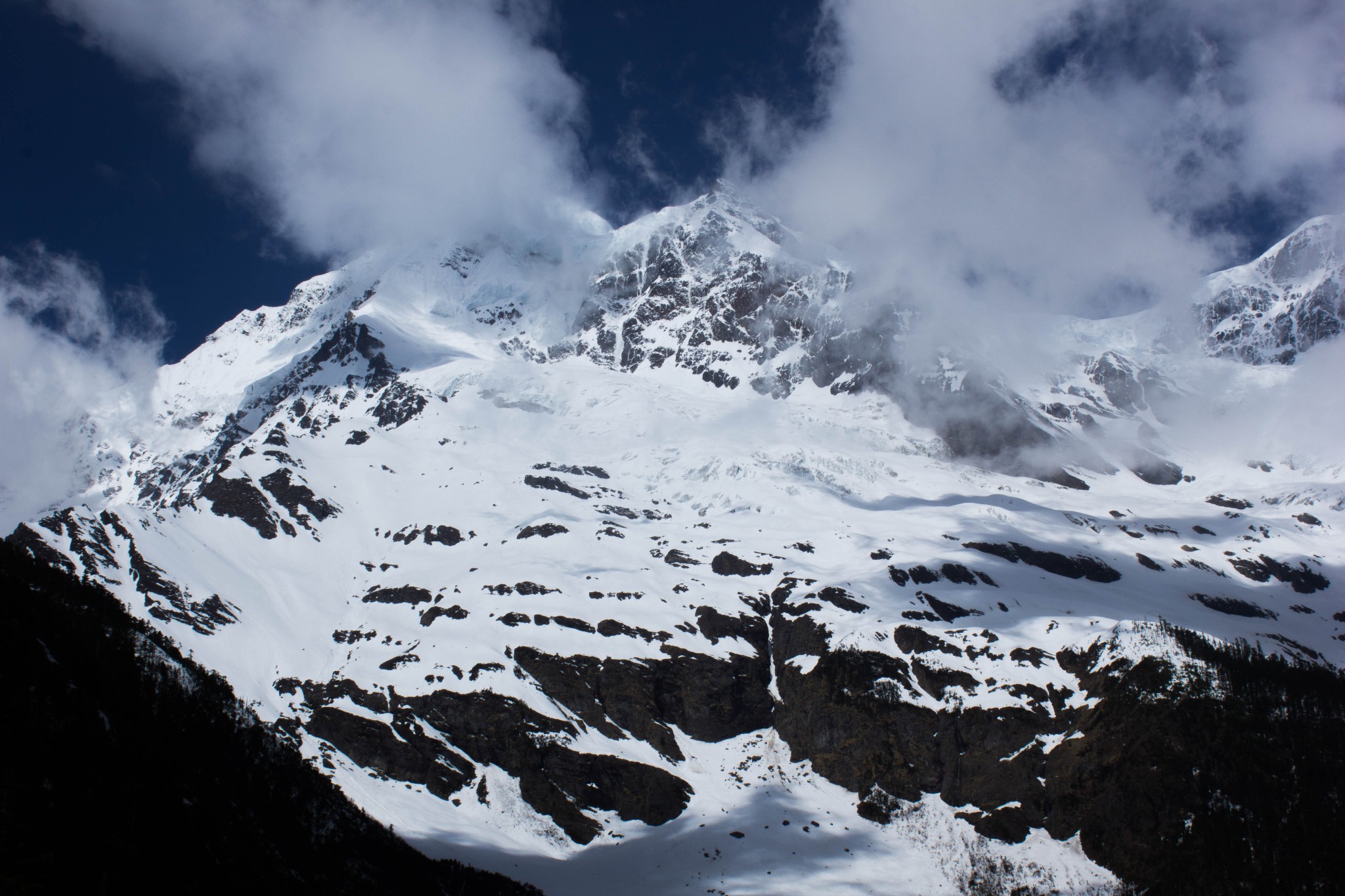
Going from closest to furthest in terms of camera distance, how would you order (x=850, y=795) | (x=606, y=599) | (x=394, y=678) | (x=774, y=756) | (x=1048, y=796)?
(x=1048, y=796) < (x=850, y=795) < (x=774, y=756) < (x=394, y=678) < (x=606, y=599)

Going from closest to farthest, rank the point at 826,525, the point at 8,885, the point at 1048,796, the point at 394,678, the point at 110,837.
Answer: the point at 8,885 → the point at 110,837 → the point at 1048,796 → the point at 394,678 → the point at 826,525

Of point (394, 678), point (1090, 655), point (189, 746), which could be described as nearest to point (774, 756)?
point (1090, 655)

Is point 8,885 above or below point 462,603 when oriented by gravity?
below

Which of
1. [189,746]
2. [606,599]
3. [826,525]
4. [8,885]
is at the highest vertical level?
[826,525]

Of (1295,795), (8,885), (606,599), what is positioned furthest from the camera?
(606,599)

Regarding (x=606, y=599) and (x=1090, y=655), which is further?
(x=606, y=599)

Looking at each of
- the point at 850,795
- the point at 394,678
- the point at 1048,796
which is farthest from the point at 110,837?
the point at 1048,796

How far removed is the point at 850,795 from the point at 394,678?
216 feet

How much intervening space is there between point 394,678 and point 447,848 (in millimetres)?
35363

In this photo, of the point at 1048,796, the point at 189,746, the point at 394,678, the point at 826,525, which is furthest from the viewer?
the point at 826,525

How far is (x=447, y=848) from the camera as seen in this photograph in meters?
93.2

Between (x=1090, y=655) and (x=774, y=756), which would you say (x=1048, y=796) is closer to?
(x=1090, y=655)

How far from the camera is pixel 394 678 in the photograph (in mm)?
123125

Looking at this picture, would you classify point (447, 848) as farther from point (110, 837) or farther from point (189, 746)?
point (110, 837)
